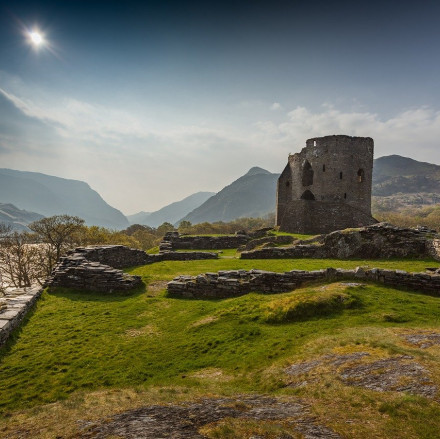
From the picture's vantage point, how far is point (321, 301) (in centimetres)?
972

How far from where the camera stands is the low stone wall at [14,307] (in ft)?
33.2

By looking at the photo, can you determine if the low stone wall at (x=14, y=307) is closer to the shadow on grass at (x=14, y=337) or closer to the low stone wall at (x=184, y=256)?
the shadow on grass at (x=14, y=337)

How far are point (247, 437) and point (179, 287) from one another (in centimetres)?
1037

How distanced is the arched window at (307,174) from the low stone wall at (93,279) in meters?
31.8

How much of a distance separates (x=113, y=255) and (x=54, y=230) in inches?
547

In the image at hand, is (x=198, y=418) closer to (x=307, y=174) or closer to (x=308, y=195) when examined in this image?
(x=308, y=195)

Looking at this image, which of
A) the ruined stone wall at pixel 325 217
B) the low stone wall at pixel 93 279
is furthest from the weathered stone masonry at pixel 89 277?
the ruined stone wall at pixel 325 217

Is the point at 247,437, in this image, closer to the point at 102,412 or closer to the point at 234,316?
the point at 102,412

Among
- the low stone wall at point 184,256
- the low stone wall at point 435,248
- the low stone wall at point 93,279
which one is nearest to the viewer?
the low stone wall at point 93,279

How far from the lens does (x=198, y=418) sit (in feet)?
14.8

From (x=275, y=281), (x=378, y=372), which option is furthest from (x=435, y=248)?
(x=378, y=372)

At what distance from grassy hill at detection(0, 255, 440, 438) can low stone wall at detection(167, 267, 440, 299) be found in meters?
0.78

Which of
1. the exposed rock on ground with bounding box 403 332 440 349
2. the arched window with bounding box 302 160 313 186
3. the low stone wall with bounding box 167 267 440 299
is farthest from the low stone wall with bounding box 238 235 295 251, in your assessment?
the exposed rock on ground with bounding box 403 332 440 349

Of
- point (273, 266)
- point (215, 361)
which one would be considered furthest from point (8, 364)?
point (273, 266)
